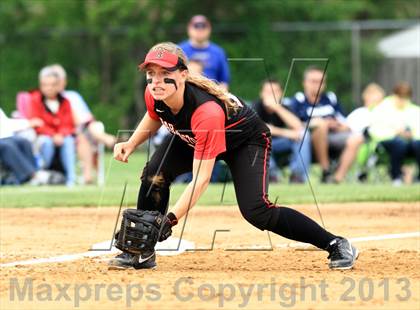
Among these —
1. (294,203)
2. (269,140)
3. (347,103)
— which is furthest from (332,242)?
(347,103)

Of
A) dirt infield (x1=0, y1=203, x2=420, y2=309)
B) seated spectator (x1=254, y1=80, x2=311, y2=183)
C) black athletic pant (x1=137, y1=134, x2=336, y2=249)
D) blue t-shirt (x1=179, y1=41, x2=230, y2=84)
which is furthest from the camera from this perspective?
seated spectator (x1=254, y1=80, x2=311, y2=183)

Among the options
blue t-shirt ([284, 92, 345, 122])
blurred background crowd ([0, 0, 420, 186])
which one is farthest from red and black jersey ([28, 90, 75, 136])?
blue t-shirt ([284, 92, 345, 122])

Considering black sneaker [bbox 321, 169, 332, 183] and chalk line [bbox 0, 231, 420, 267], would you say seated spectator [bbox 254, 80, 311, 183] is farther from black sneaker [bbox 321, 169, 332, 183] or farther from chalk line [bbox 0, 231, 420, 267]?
chalk line [bbox 0, 231, 420, 267]

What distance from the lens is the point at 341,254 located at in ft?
21.8

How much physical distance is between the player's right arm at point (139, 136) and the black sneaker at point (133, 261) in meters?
0.66

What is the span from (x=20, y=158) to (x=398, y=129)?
5.44 m

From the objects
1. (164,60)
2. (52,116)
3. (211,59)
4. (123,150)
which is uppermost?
(164,60)

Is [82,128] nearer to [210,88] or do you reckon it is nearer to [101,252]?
[101,252]

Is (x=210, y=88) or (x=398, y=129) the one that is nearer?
(x=210, y=88)

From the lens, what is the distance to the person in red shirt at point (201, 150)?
20.8 ft

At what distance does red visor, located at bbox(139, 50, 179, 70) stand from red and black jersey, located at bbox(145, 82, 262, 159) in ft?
0.74

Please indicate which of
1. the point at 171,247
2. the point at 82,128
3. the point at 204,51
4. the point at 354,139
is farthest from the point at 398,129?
the point at 171,247

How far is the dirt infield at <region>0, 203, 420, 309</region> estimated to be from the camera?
540 centimetres

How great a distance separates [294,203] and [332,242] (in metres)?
4.40
